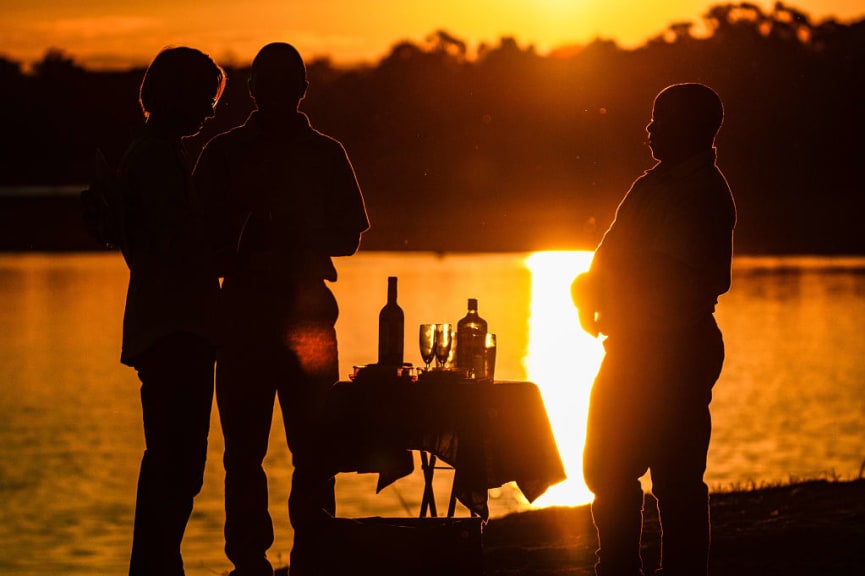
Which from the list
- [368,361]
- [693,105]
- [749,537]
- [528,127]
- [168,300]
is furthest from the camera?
[528,127]

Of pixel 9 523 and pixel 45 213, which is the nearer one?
pixel 9 523

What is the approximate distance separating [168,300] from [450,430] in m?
1.15

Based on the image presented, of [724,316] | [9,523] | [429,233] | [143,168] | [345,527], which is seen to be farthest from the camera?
[429,233]

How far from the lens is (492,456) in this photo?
18.2 feet

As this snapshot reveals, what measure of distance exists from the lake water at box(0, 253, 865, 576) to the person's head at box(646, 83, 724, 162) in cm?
501

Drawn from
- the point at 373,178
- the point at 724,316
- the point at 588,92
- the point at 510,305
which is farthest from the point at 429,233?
the point at 724,316

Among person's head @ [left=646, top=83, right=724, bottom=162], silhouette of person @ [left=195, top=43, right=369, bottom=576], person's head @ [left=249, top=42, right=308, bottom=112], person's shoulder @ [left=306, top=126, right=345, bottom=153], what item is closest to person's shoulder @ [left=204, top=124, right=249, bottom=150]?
silhouette of person @ [left=195, top=43, right=369, bottom=576]

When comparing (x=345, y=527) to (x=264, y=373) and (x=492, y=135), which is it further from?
(x=492, y=135)

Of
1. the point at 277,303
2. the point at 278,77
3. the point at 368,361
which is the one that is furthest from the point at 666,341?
the point at 368,361

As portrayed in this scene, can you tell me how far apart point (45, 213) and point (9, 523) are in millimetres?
74749

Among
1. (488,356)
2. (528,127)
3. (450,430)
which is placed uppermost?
(528,127)

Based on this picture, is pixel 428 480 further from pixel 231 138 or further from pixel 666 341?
pixel 231 138

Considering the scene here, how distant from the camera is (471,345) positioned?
566 cm

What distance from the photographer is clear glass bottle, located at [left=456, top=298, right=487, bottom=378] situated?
222 inches
